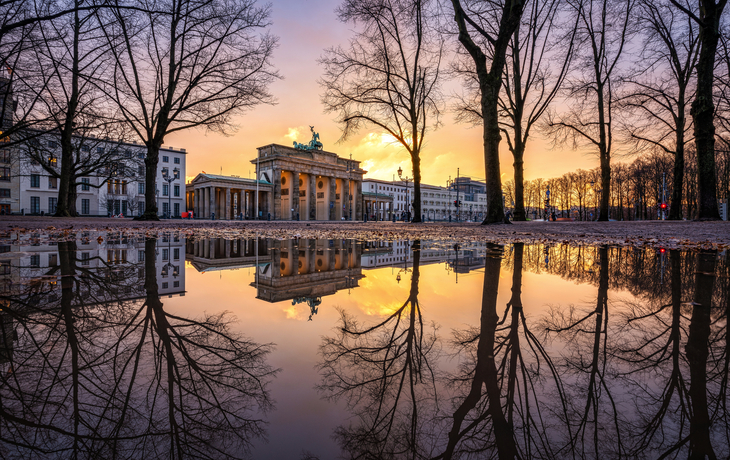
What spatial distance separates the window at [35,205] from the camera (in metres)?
51.2

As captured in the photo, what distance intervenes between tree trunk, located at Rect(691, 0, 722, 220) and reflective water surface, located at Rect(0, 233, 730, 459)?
14.1 metres

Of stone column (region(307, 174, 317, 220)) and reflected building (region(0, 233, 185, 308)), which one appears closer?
reflected building (region(0, 233, 185, 308))

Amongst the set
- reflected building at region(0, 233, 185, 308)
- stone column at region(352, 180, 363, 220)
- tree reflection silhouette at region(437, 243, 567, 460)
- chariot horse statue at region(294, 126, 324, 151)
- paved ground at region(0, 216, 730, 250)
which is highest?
chariot horse statue at region(294, 126, 324, 151)

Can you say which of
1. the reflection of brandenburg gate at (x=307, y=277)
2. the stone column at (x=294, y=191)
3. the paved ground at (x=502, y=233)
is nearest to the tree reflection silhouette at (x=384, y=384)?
the reflection of brandenburg gate at (x=307, y=277)

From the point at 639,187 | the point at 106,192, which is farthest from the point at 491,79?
the point at 106,192

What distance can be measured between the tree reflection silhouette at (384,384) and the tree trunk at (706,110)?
15.6 metres

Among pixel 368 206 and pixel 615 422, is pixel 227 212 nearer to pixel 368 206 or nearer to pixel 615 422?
pixel 368 206

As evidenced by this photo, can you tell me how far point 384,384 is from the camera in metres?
0.90

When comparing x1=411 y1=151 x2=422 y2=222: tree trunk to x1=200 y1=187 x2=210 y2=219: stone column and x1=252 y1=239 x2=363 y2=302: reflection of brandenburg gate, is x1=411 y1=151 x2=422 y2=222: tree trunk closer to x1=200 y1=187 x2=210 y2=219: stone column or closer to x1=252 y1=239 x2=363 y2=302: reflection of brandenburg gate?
x1=252 y1=239 x2=363 y2=302: reflection of brandenburg gate

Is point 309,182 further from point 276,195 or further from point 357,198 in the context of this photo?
point 357,198

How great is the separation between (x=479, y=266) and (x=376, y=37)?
1863 centimetres

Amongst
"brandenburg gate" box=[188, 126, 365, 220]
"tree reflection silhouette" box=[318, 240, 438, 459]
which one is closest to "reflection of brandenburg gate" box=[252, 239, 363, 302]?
"tree reflection silhouette" box=[318, 240, 438, 459]

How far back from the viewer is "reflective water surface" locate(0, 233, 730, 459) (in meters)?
0.67

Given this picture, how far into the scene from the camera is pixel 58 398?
761 millimetres
